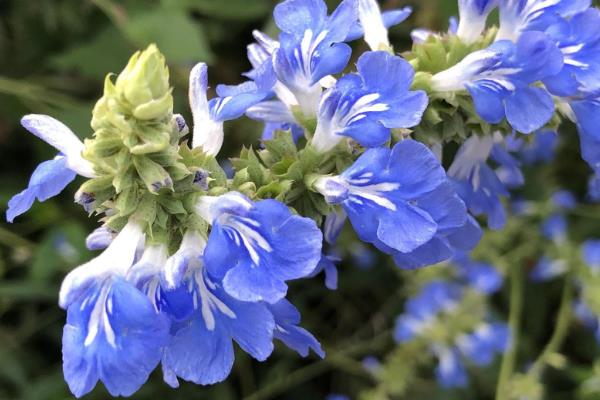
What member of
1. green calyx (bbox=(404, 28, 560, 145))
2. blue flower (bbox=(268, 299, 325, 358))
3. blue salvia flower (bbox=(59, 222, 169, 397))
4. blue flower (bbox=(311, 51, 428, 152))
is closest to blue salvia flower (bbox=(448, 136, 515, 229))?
green calyx (bbox=(404, 28, 560, 145))

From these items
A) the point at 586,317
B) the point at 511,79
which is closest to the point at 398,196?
the point at 511,79

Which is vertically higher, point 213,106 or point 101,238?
point 213,106

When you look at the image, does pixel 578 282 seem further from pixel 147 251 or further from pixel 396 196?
pixel 147 251

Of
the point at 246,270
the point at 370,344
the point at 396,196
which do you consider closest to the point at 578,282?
the point at 370,344

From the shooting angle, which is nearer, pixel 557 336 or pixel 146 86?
pixel 146 86

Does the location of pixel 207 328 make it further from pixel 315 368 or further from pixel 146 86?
pixel 315 368

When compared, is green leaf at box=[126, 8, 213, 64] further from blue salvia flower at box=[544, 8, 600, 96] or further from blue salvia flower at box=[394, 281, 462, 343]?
blue salvia flower at box=[544, 8, 600, 96]
